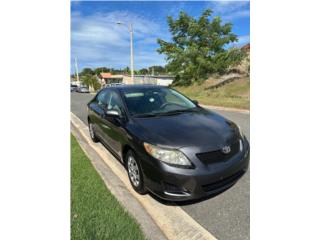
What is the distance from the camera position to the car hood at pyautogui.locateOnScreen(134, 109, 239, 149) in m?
2.72

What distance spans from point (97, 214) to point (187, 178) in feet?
3.38

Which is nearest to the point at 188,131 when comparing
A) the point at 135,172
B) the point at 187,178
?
the point at 187,178

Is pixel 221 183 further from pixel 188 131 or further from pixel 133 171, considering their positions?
pixel 133 171

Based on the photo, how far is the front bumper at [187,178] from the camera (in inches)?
101

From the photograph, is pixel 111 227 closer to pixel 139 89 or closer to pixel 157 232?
pixel 157 232

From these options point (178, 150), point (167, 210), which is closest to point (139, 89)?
point (178, 150)

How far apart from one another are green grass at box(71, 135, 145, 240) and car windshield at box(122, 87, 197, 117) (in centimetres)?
118

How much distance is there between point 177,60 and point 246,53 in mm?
6412

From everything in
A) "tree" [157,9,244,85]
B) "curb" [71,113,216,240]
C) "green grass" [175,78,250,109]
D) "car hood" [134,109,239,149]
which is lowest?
"curb" [71,113,216,240]

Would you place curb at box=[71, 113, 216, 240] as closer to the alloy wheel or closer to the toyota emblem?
the alloy wheel

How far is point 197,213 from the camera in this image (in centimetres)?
270

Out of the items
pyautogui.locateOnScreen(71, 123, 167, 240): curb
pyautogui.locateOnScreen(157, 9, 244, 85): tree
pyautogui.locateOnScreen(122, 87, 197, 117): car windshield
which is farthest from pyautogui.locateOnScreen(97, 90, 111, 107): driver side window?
pyautogui.locateOnScreen(157, 9, 244, 85): tree

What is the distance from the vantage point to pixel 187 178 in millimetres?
2553

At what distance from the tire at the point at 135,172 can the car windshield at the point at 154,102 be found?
0.64 metres
